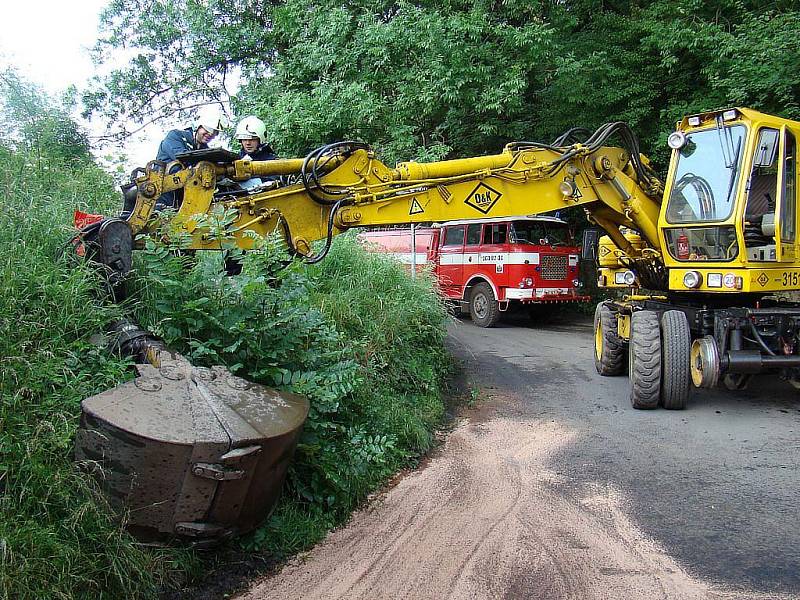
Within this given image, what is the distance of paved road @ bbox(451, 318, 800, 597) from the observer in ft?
14.3

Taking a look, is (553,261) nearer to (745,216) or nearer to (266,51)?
(745,216)

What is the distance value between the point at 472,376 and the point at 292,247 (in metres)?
4.15

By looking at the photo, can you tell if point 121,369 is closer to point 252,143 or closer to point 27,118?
point 252,143

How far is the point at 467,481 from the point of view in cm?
566

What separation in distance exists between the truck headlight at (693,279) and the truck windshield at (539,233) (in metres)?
7.44

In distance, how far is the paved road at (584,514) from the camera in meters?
3.97

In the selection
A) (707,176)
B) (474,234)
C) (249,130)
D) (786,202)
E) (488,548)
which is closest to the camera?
(488,548)

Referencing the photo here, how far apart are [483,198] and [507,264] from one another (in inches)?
313

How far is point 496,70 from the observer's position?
14961mm

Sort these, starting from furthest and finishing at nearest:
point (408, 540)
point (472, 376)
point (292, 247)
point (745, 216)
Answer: point (472, 376)
point (745, 216)
point (292, 247)
point (408, 540)

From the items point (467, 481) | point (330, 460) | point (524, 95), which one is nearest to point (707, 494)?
point (467, 481)

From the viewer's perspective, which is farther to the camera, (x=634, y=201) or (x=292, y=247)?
(x=634, y=201)

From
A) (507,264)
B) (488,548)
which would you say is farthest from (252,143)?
(507,264)

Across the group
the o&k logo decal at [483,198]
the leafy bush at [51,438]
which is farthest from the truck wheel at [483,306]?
the leafy bush at [51,438]
